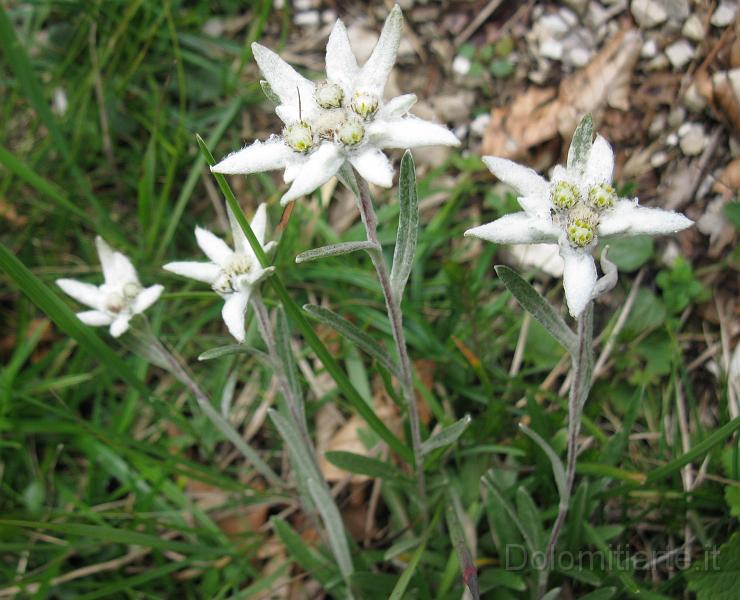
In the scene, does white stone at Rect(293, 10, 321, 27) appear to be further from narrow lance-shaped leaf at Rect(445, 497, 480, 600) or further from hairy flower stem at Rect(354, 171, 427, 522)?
narrow lance-shaped leaf at Rect(445, 497, 480, 600)

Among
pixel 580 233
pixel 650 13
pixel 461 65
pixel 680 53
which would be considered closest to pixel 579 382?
pixel 580 233

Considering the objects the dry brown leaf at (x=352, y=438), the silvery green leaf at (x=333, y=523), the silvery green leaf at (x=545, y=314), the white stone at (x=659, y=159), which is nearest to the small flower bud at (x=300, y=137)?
the silvery green leaf at (x=545, y=314)

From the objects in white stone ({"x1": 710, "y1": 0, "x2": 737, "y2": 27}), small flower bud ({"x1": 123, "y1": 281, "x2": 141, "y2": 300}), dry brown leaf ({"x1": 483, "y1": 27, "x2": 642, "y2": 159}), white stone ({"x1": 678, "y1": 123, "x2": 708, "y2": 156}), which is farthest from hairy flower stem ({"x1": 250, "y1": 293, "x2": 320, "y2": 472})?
white stone ({"x1": 710, "y1": 0, "x2": 737, "y2": 27})

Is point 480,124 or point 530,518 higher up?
point 480,124

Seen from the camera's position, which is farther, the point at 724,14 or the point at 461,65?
the point at 461,65

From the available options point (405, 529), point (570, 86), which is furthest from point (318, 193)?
point (405, 529)

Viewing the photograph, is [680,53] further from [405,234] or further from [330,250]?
[330,250]
